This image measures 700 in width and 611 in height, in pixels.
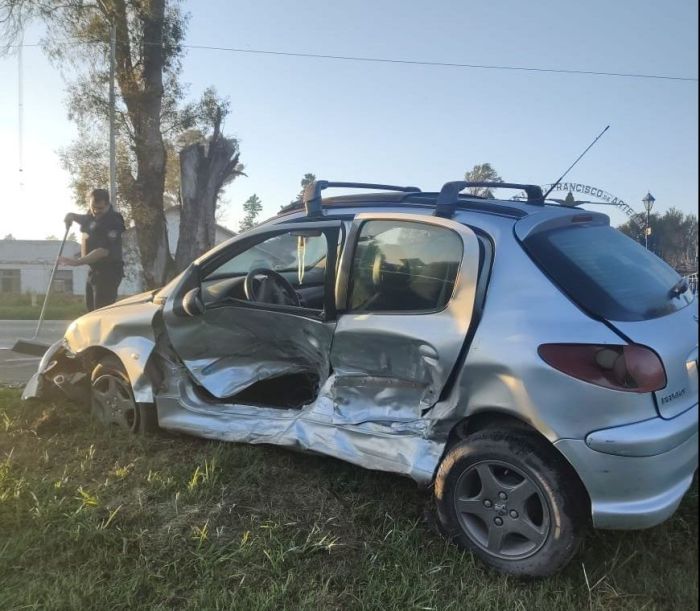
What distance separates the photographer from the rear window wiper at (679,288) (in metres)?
2.77

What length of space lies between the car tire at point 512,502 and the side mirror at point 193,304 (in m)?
1.85

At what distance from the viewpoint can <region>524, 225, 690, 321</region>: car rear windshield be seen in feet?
8.23

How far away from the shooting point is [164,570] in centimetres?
266

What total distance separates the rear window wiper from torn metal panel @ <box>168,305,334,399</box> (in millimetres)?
2019

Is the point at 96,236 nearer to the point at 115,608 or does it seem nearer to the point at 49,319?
the point at 115,608

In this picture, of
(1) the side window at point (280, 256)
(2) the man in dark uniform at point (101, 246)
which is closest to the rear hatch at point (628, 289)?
(1) the side window at point (280, 256)

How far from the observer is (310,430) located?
3312 mm

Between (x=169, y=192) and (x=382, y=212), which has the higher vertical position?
(x=169, y=192)

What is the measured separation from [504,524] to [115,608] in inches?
64.9

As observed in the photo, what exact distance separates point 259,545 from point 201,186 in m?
12.0

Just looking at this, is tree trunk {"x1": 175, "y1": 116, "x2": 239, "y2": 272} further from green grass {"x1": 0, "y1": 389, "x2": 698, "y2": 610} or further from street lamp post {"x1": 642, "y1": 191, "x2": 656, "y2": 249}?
street lamp post {"x1": 642, "y1": 191, "x2": 656, "y2": 249}

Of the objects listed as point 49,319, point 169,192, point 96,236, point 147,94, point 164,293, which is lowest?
point 49,319

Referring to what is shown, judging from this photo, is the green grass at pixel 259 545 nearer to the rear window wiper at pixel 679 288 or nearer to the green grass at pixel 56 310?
the rear window wiper at pixel 679 288

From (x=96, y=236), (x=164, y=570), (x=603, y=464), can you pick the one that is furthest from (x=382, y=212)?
(x=96, y=236)
